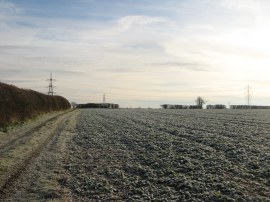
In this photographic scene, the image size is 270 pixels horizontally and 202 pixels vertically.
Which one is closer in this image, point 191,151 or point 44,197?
point 44,197

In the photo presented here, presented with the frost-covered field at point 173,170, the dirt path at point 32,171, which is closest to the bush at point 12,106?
the dirt path at point 32,171

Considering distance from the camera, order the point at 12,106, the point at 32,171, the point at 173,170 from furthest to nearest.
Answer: the point at 12,106 < the point at 32,171 < the point at 173,170

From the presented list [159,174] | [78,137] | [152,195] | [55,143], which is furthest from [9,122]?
[152,195]

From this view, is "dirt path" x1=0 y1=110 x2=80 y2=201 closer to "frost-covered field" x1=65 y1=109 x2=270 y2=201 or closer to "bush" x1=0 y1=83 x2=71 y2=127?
"frost-covered field" x1=65 y1=109 x2=270 y2=201

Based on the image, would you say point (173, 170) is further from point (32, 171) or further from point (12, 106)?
point (12, 106)

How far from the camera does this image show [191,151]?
65.1 feet

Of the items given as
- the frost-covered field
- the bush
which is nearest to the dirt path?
the frost-covered field

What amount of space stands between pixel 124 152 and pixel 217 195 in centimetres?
995

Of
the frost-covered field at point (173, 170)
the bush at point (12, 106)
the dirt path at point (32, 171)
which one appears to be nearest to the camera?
the frost-covered field at point (173, 170)

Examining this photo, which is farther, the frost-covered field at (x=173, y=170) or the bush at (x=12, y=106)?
the bush at (x=12, y=106)

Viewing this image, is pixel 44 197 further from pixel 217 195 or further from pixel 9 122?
pixel 9 122

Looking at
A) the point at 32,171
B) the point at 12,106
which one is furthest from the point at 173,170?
the point at 12,106

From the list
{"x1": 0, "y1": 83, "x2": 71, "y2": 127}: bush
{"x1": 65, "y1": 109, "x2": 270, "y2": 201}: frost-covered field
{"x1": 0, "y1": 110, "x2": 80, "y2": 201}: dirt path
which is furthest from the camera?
{"x1": 0, "y1": 83, "x2": 71, "y2": 127}: bush

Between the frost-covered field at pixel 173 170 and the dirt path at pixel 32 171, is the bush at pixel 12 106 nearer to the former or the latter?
the dirt path at pixel 32 171
